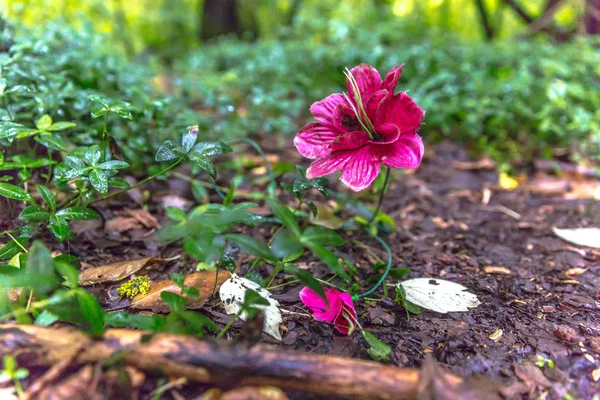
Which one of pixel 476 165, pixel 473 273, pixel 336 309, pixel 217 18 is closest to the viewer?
pixel 336 309

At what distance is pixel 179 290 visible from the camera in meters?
1.39

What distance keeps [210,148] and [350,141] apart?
414mm

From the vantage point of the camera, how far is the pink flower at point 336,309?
4.13 feet

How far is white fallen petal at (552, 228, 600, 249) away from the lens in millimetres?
1836

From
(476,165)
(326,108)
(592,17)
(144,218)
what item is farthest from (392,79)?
(592,17)

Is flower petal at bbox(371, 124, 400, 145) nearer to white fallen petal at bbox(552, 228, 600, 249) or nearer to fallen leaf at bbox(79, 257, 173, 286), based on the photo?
fallen leaf at bbox(79, 257, 173, 286)

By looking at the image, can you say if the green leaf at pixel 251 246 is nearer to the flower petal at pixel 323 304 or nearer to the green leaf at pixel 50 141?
the flower petal at pixel 323 304

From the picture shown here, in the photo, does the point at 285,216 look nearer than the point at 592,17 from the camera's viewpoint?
Yes

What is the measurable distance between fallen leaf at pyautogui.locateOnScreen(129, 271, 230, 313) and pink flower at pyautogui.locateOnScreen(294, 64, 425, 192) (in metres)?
0.44

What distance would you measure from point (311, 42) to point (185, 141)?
292 cm

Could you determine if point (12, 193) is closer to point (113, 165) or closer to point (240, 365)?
point (113, 165)

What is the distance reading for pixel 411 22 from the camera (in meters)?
4.97

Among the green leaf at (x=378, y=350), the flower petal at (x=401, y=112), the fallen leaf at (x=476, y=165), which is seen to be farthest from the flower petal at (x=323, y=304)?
the fallen leaf at (x=476, y=165)

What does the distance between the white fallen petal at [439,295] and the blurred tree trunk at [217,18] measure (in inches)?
218
